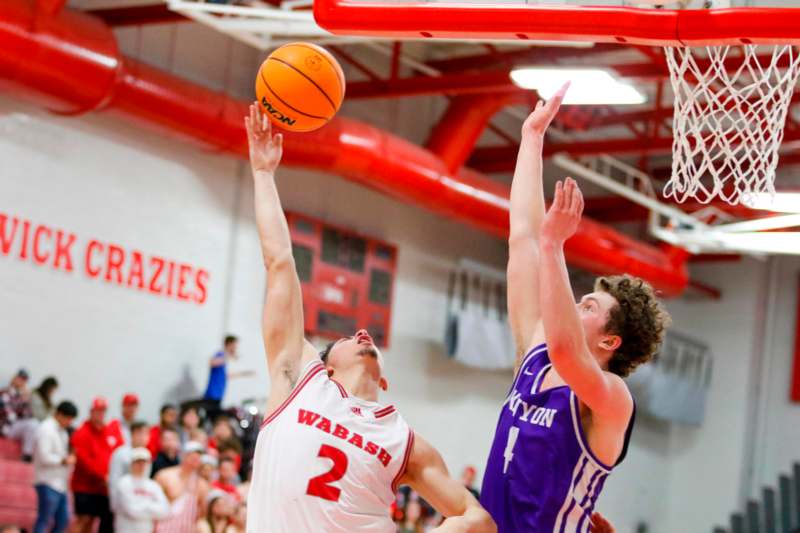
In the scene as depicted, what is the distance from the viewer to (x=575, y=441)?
422cm

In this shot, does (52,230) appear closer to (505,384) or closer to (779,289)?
(505,384)

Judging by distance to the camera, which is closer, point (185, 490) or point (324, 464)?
point (324, 464)

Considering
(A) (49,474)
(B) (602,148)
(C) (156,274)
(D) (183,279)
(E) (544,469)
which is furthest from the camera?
(B) (602,148)

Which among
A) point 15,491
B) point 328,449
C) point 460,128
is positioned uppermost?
point 460,128

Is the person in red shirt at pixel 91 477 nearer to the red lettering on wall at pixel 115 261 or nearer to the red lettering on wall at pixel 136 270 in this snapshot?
the red lettering on wall at pixel 115 261

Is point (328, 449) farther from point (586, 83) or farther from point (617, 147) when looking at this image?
point (617, 147)

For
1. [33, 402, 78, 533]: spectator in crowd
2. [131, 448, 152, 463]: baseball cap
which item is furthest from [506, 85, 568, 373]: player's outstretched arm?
[33, 402, 78, 533]: spectator in crowd

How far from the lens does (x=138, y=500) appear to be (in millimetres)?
11242

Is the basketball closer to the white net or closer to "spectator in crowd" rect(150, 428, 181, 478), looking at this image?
the white net

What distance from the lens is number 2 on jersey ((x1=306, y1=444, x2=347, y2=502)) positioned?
4.24m

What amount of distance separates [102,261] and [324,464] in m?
9.49

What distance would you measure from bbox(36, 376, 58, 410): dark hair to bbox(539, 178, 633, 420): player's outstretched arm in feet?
29.0

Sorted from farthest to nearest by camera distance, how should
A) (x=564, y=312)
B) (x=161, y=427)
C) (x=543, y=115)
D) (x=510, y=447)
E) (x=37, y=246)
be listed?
(x=161, y=427) → (x=37, y=246) → (x=543, y=115) → (x=510, y=447) → (x=564, y=312)

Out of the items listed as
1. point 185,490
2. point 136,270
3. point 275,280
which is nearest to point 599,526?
point 275,280
